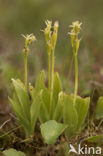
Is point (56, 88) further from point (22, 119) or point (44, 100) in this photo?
point (22, 119)

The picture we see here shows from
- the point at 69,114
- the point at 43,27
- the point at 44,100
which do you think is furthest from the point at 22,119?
the point at 43,27

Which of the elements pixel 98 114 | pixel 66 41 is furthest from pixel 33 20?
pixel 98 114

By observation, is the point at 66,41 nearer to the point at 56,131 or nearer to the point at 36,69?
the point at 36,69

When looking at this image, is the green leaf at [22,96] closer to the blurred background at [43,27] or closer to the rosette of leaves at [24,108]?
the rosette of leaves at [24,108]

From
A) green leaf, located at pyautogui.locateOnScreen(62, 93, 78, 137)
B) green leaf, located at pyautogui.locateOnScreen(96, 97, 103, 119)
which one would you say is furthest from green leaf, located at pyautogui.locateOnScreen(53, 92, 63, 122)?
green leaf, located at pyautogui.locateOnScreen(96, 97, 103, 119)

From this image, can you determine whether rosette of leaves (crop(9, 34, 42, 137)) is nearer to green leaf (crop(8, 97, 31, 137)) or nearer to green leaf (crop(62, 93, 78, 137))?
green leaf (crop(8, 97, 31, 137))

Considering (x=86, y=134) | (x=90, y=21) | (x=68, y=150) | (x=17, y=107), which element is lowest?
(x=68, y=150)

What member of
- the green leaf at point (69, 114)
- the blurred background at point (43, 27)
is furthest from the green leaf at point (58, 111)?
the blurred background at point (43, 27)
